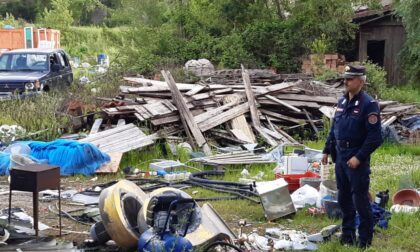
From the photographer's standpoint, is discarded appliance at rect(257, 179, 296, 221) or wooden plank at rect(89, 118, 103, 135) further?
wooden plank at rect(89, 118, 103, 135)

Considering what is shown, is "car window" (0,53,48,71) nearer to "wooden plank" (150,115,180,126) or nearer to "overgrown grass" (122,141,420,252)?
"wooden plank" (150,115,180,126)

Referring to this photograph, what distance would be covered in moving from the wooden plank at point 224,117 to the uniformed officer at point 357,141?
667cm

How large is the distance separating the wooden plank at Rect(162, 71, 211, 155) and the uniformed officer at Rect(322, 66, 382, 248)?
588 cm

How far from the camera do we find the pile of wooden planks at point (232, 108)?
1335 centimetres

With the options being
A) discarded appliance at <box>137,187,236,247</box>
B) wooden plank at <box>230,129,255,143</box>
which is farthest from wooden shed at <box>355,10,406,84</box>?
discarded appliance at <box>137,187,236,247</box>

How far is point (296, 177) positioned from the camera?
30.9 ft

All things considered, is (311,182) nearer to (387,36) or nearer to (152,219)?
(152,219)

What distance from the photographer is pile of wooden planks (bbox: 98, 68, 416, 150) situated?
1335 centimetres

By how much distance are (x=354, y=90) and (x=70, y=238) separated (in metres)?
3.93

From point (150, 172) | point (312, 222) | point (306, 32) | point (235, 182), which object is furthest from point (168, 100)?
point (306, 32)

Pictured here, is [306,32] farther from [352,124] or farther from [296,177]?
[352,124]

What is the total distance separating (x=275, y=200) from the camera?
321 inches

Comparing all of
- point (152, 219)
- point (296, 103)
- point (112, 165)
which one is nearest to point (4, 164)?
point (112, 165)

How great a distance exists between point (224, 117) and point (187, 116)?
38.7 inches
